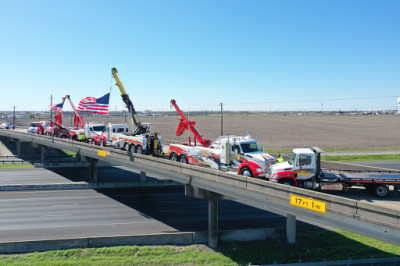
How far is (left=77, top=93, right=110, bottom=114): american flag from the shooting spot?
128ft

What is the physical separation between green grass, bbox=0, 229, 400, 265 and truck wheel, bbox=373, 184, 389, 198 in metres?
4.68

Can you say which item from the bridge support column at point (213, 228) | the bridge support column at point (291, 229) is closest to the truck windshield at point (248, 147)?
the bridge support column at point (213, 228)

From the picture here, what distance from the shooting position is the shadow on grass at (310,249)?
808 inches

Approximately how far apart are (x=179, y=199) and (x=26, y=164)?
112 ft

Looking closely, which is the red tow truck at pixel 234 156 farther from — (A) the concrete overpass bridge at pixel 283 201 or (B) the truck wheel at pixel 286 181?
(A) the concrete overpass bridge at pixel 283 201

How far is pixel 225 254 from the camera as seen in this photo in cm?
2114

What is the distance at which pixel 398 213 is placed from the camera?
1084 cm

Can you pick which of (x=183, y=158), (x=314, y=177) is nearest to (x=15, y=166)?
(x=183, y=158)

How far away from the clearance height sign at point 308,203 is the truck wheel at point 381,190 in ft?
22.9

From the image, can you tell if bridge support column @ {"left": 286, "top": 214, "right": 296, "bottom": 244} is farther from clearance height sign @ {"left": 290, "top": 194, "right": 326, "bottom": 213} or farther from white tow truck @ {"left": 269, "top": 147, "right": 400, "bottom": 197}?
clearance height sign @ {"left": 290, "top": 194, "right": 326, "bottom": 213}

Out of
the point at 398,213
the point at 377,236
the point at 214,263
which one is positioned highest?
the point at 398,213

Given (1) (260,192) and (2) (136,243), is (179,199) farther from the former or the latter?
(1) (260,192)

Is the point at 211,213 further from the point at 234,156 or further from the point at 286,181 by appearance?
the point at 286,181

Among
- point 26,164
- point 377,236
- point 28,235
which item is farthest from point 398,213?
point 26,164
